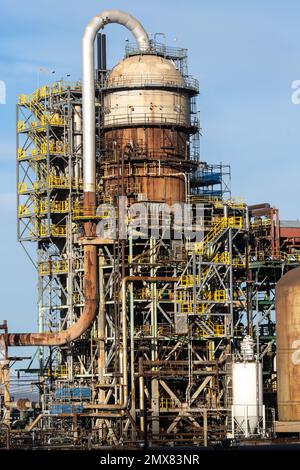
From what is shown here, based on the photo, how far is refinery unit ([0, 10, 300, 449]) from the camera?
94.3 metres

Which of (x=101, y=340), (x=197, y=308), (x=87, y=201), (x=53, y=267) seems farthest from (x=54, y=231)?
(x=197, y=308)

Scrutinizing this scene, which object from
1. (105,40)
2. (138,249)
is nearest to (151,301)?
(138,249)

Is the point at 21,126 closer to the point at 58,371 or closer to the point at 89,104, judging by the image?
the point at 89,104

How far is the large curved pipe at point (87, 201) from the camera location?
97.7 meters

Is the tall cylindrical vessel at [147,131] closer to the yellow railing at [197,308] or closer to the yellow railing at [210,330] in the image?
the yellow railing at [197,308]

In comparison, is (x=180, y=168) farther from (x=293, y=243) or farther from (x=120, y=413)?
(x=120, y=413)

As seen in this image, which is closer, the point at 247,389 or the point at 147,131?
the point at 247,389

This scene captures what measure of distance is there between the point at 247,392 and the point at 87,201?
14670 mm

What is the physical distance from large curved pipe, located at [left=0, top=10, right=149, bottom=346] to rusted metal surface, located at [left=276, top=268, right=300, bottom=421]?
10.5 meters

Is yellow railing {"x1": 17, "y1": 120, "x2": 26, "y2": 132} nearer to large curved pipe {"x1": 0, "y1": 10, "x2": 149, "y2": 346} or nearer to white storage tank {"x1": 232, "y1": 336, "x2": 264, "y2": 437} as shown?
large curved pipe {"x1": 0, "y1": 10, "x2": 149, "y2": 346}

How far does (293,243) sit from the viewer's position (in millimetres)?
101875

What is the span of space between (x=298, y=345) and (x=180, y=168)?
14683 mm

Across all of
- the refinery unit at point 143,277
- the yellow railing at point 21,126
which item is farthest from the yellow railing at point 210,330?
the yellow railing at point 21,126

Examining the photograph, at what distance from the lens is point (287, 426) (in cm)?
9150
